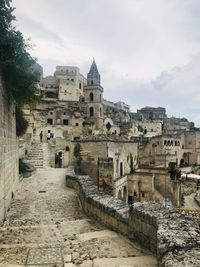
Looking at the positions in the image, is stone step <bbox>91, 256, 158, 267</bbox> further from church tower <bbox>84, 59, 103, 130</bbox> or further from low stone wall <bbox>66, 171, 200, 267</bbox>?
church tower <bbox>84, 59, 103, 130</bbox>

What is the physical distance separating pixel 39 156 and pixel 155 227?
21084mm

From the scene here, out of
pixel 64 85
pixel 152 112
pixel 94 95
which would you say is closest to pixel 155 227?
pixel 94 95

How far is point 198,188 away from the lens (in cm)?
3288

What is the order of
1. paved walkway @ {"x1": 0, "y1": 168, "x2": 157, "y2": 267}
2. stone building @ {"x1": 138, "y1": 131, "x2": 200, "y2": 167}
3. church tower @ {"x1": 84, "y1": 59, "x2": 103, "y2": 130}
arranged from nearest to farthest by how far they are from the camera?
1. paved walkway @ {"x1": 0, "y1": 168, "x2": 157, "y2": 267}
2. stone building @ {"x1": 138, "y1": 131, "x2": 200, "y2": 167}
3. church tower @ {"x1": 84, "y1": 59, "x2": 103, "y2": 130}

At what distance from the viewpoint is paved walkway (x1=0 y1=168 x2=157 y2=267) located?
18.0ft

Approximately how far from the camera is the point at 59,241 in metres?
6.75

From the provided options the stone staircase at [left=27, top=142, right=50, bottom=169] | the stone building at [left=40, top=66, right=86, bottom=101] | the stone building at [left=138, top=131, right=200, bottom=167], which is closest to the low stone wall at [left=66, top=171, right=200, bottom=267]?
the stone staircase at [left=27, top=142, right=50, bottom=169]

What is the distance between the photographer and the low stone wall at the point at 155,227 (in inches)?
164

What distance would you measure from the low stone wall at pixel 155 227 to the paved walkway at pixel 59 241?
0.23m

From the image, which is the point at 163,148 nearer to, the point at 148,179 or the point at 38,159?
the point at 148,179

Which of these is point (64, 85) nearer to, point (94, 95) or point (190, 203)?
point (94, 95)

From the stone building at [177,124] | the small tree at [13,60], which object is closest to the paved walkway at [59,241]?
the small tree at [13,60]

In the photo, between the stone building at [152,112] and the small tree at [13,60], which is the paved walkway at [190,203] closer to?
the small tree at [13,60]

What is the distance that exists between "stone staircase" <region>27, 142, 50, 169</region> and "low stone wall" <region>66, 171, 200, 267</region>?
15.1 meters
